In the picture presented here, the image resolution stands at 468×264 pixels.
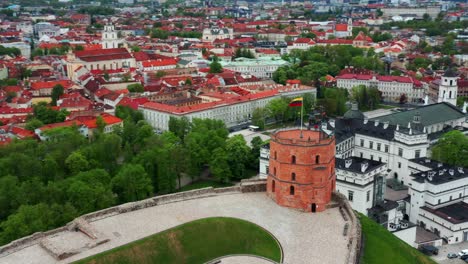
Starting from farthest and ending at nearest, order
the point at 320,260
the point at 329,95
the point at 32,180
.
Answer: the point at 329,95 → the point at 32,180 → the point at 320,260

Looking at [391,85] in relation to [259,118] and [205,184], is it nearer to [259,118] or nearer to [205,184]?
[259,118]

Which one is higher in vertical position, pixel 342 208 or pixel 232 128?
pixel 342 208

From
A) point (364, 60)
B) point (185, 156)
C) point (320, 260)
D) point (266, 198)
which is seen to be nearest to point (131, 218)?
point (266, 198)

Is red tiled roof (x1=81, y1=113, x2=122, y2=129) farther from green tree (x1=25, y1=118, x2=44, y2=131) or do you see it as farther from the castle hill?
green tree (x1=25, y1=118, x2=44, y2=131)

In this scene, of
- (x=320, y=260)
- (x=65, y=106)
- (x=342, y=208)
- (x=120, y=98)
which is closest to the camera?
(x=320, y=260)

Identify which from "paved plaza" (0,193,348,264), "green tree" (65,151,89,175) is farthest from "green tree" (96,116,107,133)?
"paved plaza" (0,193,348,264)

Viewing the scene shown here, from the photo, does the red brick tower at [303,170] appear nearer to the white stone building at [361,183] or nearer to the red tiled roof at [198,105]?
the white stone building at [361,183]

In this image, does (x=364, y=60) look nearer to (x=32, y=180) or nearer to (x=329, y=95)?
(x=329, y=95)

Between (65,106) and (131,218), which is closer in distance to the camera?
(131,218)
